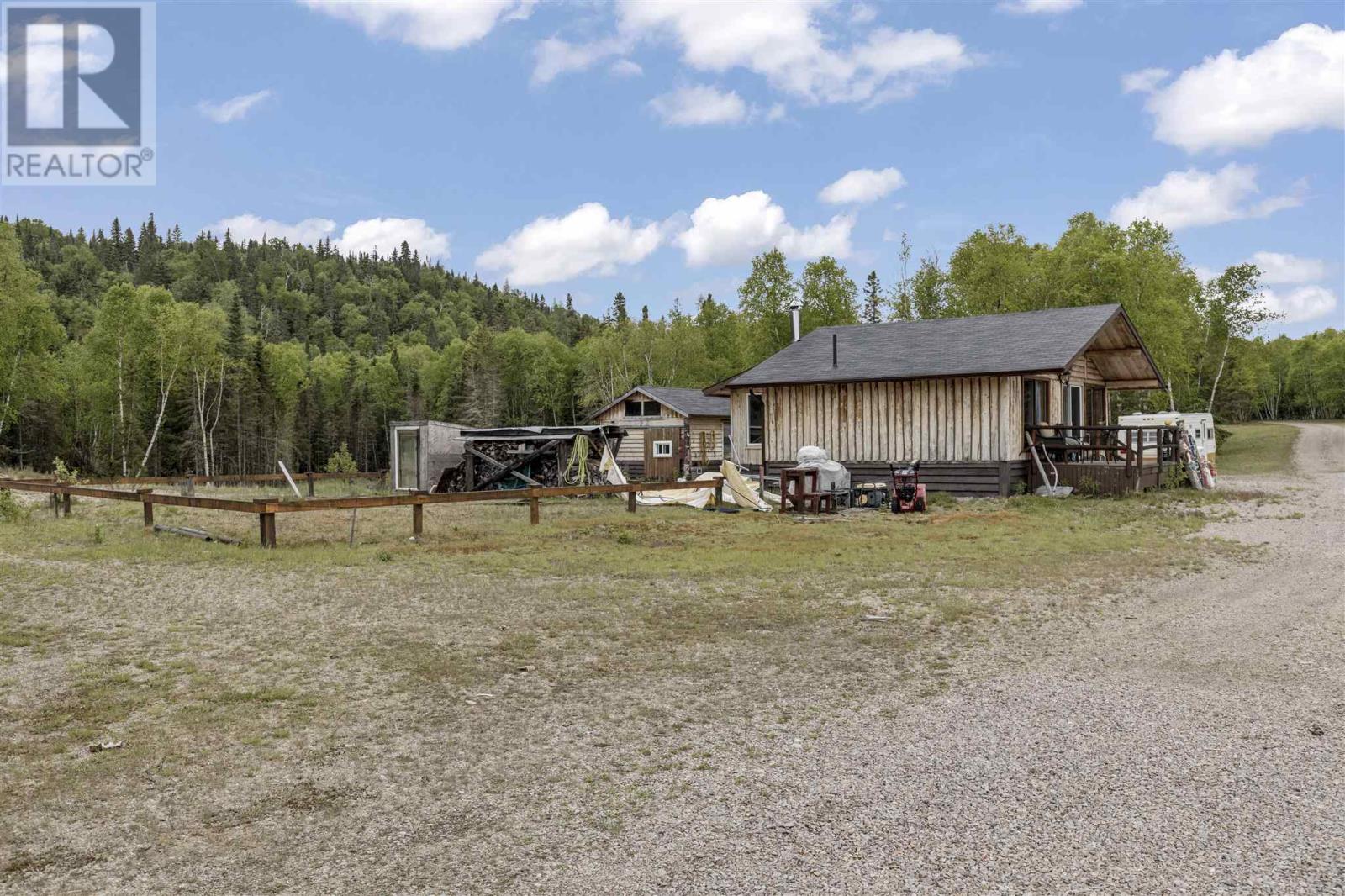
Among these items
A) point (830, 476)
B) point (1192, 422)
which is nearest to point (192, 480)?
point (830, 476)

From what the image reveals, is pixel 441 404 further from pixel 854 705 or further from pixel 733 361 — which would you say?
pixel 854 705

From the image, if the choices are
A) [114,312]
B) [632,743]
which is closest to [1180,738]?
[632,743]

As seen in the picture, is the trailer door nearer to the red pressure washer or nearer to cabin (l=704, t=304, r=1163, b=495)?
cabin (l=704, t=304, r=1163, b=495)

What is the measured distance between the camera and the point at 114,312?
4900 cm

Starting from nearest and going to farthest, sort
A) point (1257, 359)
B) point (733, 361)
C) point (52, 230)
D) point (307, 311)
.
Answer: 1. point (1257, 359)
2. point (733, 361)
3. point (307, 311)
4. point (52, 230)

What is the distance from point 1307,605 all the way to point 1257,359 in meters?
57.6

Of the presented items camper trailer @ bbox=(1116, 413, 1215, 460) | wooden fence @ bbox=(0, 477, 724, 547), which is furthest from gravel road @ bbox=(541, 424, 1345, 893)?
camper trailer @ bbox=(1116, 413, 1215, 460)

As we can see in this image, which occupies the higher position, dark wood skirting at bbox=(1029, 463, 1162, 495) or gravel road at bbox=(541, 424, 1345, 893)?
dark wood skirting at bbox=(1029, 463, 1162, 495)

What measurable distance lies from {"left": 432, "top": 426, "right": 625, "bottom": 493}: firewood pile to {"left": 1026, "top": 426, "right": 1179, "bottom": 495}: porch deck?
11.1 meters

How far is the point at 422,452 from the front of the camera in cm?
2461

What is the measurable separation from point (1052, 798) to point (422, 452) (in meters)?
22.1

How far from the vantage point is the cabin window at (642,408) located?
38500mm

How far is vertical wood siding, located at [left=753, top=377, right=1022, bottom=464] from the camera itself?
21.9 metres

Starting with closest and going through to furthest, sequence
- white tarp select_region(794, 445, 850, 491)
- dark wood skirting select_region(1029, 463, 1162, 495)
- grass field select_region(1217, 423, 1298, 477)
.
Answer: white tarp select_region(794, 445, 850, 491)
dark wood skirting select_region(1029, 463, 1162, 495)
grass field select_region(1217, 423, 1298, 477)
